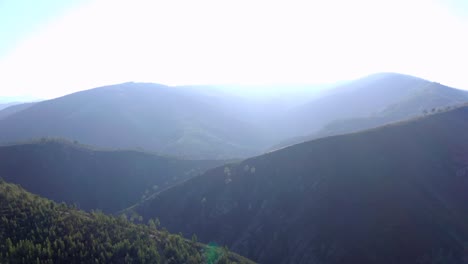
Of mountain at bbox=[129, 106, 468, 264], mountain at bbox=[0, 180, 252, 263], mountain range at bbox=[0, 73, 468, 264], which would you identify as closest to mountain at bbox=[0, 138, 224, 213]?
mountain range at bbox=[0, 73, 468, 264]

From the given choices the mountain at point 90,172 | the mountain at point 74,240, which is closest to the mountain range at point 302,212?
the mountain at point 74,240

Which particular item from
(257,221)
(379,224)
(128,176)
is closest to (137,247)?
(257,221)

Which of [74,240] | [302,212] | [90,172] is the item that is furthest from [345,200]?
[90,172]

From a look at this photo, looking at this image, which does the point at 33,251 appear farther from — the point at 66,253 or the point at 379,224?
the point at 379,224

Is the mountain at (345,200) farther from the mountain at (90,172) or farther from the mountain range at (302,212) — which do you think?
the mountain at (90,172)

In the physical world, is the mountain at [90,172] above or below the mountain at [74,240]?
below

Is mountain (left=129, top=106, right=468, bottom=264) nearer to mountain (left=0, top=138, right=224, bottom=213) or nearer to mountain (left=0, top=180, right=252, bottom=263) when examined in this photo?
mountain (left=0, top=180, right=252, bottom=263)
